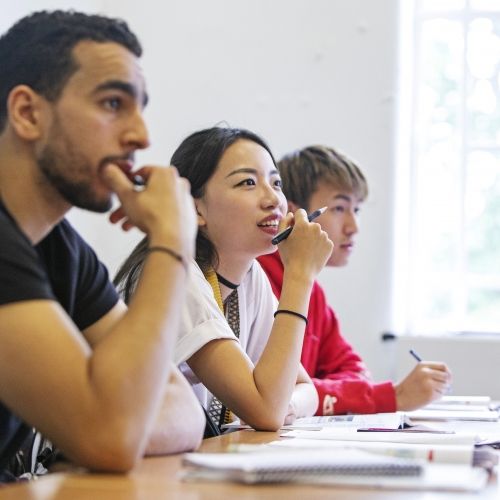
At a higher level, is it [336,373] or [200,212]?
[200,212]

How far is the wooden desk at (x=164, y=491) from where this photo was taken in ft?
3.09

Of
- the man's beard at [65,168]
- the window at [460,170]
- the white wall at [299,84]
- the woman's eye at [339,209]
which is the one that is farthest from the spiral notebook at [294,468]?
the window at [460,170]

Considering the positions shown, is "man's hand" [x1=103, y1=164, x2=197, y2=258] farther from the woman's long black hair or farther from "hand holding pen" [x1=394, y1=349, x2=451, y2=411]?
"hand holding pen" [x1=394, y1=349, x2=451, y2=411]

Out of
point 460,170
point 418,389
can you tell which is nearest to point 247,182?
point 418,389

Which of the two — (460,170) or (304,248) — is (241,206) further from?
(460,170)

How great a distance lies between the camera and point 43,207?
1.25 metres

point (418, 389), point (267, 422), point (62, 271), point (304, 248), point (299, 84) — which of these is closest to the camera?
point (62, 271)

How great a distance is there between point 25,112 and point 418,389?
4.54 ft

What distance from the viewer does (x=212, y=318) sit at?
69.1 inches

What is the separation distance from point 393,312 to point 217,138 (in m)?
2.21

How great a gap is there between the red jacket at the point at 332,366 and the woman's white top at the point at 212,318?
0.24 m

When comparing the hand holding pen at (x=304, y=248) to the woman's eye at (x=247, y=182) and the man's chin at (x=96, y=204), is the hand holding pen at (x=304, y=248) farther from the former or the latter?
the man's chin at (x=96, y=204)

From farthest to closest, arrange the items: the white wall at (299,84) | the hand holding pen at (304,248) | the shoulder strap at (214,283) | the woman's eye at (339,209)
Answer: the white wall at (299,84), the woman's eye at (339,209), the shoulder strap at (214,283), the hand holding pen at (304,248)

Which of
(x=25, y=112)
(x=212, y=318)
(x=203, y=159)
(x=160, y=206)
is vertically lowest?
(x=212, y=318)
